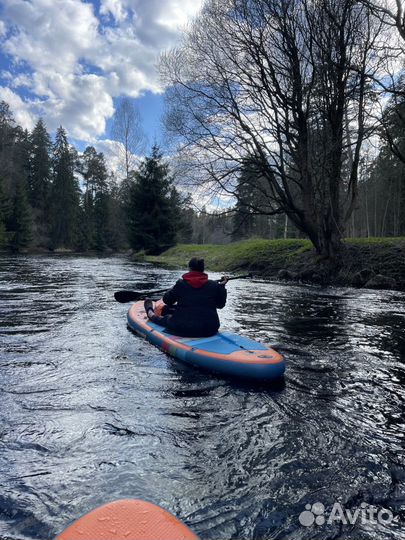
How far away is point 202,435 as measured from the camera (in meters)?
3.34

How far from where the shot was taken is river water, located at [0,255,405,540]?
244 centimetres

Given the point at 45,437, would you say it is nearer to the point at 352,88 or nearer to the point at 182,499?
the point at 182,499

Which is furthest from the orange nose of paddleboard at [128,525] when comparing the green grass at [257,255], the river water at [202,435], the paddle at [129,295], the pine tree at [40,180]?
the pine tree at [40,180]

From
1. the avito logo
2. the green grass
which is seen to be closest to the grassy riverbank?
the green grass

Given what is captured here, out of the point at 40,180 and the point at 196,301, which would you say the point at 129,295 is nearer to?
the point at 196,301

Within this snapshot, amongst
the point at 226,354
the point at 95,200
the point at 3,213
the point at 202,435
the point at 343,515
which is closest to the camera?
the point at 343,515

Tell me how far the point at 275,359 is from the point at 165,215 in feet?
84.1

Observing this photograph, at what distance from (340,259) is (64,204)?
127ft

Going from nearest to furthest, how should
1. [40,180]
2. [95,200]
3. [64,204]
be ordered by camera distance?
[64,204] → [40,180] → [95,200]

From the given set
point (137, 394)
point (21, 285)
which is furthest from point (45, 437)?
point (21, 285)

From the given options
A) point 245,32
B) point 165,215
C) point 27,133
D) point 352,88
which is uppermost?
point 27,133

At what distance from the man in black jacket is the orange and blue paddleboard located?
13cm

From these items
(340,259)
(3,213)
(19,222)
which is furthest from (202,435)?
(3,213)

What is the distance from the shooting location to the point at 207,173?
13906 millimetres
